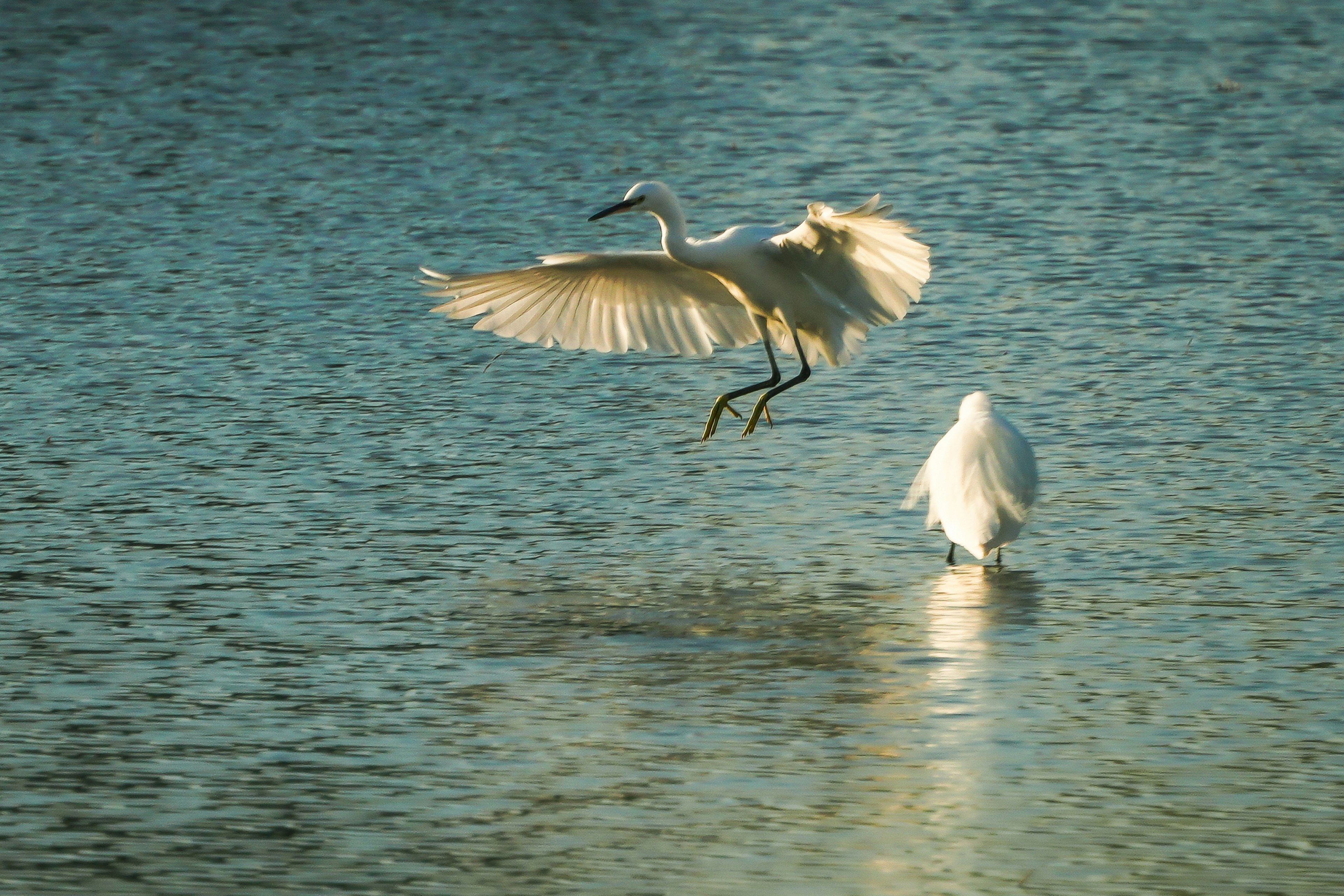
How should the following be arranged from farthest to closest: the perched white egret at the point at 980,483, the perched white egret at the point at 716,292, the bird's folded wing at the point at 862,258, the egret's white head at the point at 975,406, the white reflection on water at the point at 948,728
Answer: the perched white egret at the point at 716,292 < the bird's folded wing at the point at 862,258 < the egret's white head at the point at 975,406 < the perched white egret at the point at 980,483 < the white reflection on water at the point at 948,728

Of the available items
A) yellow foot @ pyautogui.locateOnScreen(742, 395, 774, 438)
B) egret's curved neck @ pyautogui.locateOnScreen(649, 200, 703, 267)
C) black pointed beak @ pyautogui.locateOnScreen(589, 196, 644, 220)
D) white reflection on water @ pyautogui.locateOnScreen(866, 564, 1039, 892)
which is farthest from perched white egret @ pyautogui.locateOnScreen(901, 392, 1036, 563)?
black pointed beak @ pyautogui.locateOnScreen(589, 196, 644, 220)

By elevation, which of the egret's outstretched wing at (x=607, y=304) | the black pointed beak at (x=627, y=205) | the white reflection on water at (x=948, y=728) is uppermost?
the black pointed beak at (x=627, y=205)

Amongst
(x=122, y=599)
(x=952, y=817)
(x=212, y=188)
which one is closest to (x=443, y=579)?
(x=122, y=599)

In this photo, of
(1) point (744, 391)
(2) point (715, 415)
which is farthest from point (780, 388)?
(2) point (715, 415)

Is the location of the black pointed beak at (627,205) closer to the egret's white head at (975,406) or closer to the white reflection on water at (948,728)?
the egret's white head at (975,406)

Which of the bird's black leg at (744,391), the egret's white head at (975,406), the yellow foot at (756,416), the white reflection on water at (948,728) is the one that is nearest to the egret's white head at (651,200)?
the bird's black leg at (744,391)

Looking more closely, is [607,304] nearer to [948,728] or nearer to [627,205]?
[627,205]

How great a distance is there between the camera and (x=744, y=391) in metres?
9.55

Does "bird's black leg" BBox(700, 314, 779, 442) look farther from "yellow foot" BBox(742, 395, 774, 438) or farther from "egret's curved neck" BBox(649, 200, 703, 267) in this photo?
"egret's curved neck" BBox(649, 200, 703, 267)

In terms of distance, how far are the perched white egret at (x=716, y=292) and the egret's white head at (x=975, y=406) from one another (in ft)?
2.03

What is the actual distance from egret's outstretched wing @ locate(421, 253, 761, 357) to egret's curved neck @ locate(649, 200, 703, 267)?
0.40ft

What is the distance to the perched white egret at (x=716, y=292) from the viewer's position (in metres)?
8.75

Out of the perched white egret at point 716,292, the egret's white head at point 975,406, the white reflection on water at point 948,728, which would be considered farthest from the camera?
the perched white egret at point 716,292

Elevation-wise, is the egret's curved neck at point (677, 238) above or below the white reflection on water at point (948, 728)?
above
